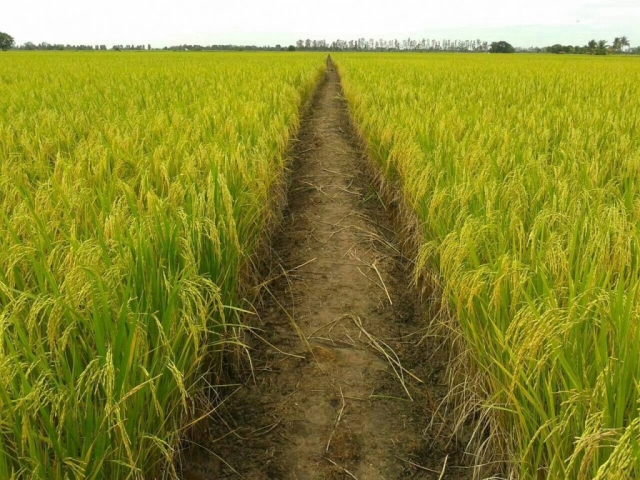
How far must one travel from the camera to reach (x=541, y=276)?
4.72 ft

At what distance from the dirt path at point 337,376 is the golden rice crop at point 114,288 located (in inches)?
10.0

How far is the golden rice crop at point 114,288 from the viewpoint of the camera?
1149mm

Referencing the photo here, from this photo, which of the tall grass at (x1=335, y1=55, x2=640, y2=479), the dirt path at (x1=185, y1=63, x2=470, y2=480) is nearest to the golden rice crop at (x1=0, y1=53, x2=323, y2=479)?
the dirt path at (x1=185, y1=63, x2=470, y2=480)

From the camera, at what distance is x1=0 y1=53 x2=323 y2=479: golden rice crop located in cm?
115

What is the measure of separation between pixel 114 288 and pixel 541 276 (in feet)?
4.19

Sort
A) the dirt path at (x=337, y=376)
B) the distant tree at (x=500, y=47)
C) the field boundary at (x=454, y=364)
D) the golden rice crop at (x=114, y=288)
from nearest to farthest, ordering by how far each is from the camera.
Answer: the golden rice crop at (x=114, y=288) < the field boundary at (x=454, y=364) < the dirt path at (x=337, y=376) < the distant tree at (x=500, y=47)

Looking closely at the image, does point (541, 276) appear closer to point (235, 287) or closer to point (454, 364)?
point (454, 364)

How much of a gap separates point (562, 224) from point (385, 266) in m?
1.44

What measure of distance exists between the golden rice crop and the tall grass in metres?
0.93

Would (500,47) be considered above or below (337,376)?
above

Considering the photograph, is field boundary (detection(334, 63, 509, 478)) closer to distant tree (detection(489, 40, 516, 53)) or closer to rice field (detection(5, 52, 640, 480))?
rice field (detection(5, 52, 640, 480))

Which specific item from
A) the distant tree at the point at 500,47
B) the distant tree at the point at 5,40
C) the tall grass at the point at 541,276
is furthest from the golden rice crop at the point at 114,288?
the distant tree at the point at 5,40

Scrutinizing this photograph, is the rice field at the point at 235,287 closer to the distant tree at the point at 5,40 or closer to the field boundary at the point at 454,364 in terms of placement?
the field boundary at the point at 454,364

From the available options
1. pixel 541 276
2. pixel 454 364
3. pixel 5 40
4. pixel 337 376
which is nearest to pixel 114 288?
pixel 337 376
